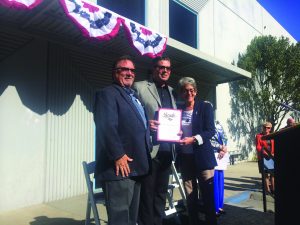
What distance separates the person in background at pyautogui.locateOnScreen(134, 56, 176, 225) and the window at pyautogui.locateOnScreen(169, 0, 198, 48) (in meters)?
7.58

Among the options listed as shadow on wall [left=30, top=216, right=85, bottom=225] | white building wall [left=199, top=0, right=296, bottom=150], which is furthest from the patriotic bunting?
white building wall [left=199, top=0, right=296, bottom=150]

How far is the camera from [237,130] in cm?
1387

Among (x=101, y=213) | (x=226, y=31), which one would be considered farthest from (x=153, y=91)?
(x=226, y=31)

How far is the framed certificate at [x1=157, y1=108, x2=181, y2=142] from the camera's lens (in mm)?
3416

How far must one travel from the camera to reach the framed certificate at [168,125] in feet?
11.2

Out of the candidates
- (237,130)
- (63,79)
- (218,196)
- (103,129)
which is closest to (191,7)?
(237,130)

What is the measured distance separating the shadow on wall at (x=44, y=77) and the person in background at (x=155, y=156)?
3.20 metres

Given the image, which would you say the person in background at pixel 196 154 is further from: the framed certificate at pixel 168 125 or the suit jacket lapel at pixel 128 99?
the suit jacket lapel at pixel 128 99

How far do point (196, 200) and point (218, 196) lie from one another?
4.17ft

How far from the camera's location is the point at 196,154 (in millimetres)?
3834

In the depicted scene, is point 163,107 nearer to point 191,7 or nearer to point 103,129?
point 103,129

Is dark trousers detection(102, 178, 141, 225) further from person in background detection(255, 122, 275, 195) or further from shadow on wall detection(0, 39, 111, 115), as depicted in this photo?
person in background detection(255, 122, 275, 195)

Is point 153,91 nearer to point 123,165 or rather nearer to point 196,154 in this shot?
point 196,154

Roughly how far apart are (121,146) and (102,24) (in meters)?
3.14
